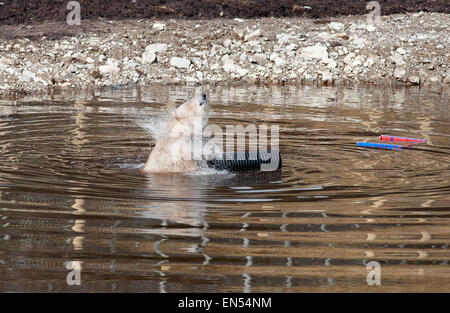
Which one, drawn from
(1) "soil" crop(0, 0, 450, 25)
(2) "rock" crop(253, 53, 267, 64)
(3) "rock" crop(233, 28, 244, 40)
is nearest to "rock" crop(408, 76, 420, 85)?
(2) "rock" crop(253, 53, 267, 64)

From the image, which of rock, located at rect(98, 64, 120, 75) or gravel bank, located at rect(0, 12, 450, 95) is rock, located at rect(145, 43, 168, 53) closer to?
gravel bank, located at rect(0, 12, 450, 95)

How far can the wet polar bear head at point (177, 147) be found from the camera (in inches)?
401

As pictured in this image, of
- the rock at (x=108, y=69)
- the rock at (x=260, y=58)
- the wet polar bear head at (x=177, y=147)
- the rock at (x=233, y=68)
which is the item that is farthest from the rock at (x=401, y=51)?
the wet polar bear head at (x=177, y=147)

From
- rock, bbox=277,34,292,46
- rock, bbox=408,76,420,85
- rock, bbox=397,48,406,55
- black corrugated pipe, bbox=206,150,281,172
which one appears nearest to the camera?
black corrugated pipe, bbox=206,150,281,172

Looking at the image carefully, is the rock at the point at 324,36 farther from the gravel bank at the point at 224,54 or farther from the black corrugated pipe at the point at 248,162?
the black corrugated pipe at the point at 248,162

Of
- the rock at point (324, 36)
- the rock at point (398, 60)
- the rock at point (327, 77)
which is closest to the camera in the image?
the rock at point (327, 77)

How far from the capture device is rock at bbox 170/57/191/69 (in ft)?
79.7

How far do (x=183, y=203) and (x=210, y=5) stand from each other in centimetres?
2382

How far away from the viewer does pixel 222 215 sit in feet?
25.3

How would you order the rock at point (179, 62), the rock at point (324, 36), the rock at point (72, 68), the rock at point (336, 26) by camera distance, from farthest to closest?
the rock at point (336, 26) < the rock at point (324, 36) < the rock at point (179, 62) < the rock at point (72, 68)

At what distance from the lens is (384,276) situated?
18.7 ft

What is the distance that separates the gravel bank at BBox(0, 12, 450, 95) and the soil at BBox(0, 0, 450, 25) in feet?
4.05

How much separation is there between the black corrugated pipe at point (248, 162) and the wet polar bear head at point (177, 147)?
1.22 feet

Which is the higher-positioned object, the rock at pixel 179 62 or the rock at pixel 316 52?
the rock at pixel 316 52
